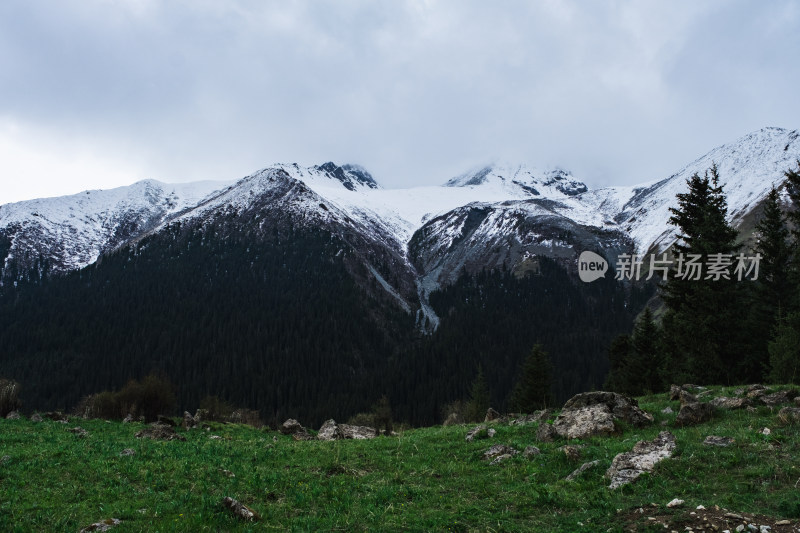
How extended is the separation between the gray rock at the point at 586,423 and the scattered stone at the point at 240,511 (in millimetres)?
11491

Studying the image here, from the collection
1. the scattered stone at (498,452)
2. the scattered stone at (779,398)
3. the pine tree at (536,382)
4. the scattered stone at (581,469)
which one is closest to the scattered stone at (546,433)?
the scattered stone at (498,452)

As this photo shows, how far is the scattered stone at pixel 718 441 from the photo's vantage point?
12633 millimetres

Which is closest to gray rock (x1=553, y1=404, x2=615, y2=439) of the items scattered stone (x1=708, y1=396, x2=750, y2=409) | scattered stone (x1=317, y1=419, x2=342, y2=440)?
scattered stone (x1=708, y1=396, x2=750, y2=409)

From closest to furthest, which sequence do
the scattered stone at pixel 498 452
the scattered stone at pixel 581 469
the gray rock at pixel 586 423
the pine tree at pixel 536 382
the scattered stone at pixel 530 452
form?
the scattered stone at pixel 581 469, the scattered stone at pixel 530 452, the scattered stone at pixel 498 452, the gray rock at pixel 586 423, the pine tree at pixel 536 382

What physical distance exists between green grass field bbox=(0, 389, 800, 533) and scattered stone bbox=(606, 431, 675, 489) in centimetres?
27

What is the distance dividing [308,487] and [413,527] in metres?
4.29

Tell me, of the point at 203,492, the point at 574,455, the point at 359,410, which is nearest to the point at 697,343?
the point at 574,455

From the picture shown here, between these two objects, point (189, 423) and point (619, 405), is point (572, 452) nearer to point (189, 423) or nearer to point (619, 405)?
point (619, 405)

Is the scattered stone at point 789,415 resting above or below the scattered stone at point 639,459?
above

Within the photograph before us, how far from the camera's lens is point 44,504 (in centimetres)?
1069

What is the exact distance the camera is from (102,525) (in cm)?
912

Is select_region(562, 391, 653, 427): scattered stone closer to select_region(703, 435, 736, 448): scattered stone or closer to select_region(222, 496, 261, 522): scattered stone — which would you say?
select_region(703, 435, 736, 448): scattered stone

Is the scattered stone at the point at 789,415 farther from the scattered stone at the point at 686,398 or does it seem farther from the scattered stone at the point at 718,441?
the scattered stone at the point at 686,398

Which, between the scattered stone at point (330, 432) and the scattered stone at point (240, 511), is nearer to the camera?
the scattered stone at point (240, 511)
